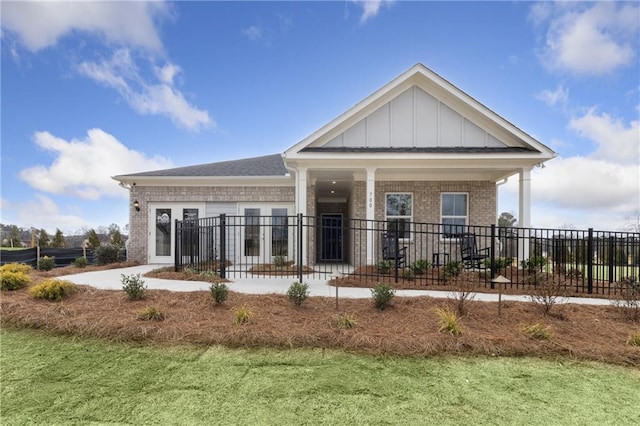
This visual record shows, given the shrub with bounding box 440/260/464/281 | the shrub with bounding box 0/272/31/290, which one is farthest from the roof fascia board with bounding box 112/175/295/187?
the shrub with bounding box 440/260/464/281

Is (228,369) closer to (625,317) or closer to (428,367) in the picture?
(428,367)

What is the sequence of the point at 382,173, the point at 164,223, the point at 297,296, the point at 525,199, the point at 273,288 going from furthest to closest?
A: the point at 164,223 < the point at 382,173 < the point at 525,199 < the point at 273,288 < the point at 297,296

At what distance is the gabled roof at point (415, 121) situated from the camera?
33.3ft

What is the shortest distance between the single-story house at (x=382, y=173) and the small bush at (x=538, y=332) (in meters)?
5.01

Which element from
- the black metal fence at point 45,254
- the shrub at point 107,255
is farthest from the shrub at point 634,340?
the black metal fence at point 45,254

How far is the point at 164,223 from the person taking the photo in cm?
1286

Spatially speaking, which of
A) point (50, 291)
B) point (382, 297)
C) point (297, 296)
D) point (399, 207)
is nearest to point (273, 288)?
point (297, 296)

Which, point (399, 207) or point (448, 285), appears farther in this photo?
point (399, 207)

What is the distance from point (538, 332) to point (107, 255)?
44.2 ft

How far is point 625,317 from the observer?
5367 mm

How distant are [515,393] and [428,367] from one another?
845 mm

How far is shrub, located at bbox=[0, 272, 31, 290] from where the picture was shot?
21.6 feet

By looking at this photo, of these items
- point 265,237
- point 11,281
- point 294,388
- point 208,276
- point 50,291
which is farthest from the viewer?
point 265,237

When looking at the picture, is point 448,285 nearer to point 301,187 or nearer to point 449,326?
point 449,326
